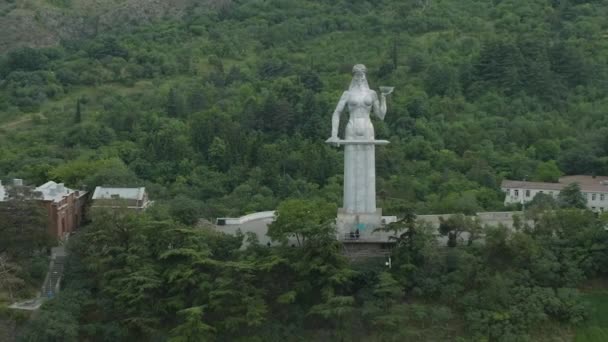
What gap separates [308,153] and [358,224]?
1110 centimetres

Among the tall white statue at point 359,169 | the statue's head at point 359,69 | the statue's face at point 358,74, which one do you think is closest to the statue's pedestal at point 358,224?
the tall white statue at point 359,169

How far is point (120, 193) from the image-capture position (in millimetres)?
34188

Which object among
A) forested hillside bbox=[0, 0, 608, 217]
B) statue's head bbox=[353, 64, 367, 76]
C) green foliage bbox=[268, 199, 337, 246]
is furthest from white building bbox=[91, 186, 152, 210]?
statue's head bbox=[353, 64, 367, 76]

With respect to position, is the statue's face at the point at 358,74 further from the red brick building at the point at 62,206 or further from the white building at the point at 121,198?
the red brick building at the point at 62,206

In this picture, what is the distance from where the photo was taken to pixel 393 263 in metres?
28.4

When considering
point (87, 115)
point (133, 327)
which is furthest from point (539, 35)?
point (133, 327)

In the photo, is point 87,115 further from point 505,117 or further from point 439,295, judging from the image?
point 439,295

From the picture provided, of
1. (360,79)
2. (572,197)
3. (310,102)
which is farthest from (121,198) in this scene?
(572,197)

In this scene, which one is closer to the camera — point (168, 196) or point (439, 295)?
point (439, 295)

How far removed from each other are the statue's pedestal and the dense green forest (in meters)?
0.95

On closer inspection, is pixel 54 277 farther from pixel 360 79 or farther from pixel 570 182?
pixel 570 182

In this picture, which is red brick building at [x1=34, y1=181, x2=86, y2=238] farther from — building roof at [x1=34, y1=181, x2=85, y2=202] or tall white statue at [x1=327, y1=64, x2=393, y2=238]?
tall white statue at [x1=327, y1=64, x2=393, y2=238]

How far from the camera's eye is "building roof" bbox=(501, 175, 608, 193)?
120 feet

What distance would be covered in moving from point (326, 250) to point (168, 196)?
11388 mm
